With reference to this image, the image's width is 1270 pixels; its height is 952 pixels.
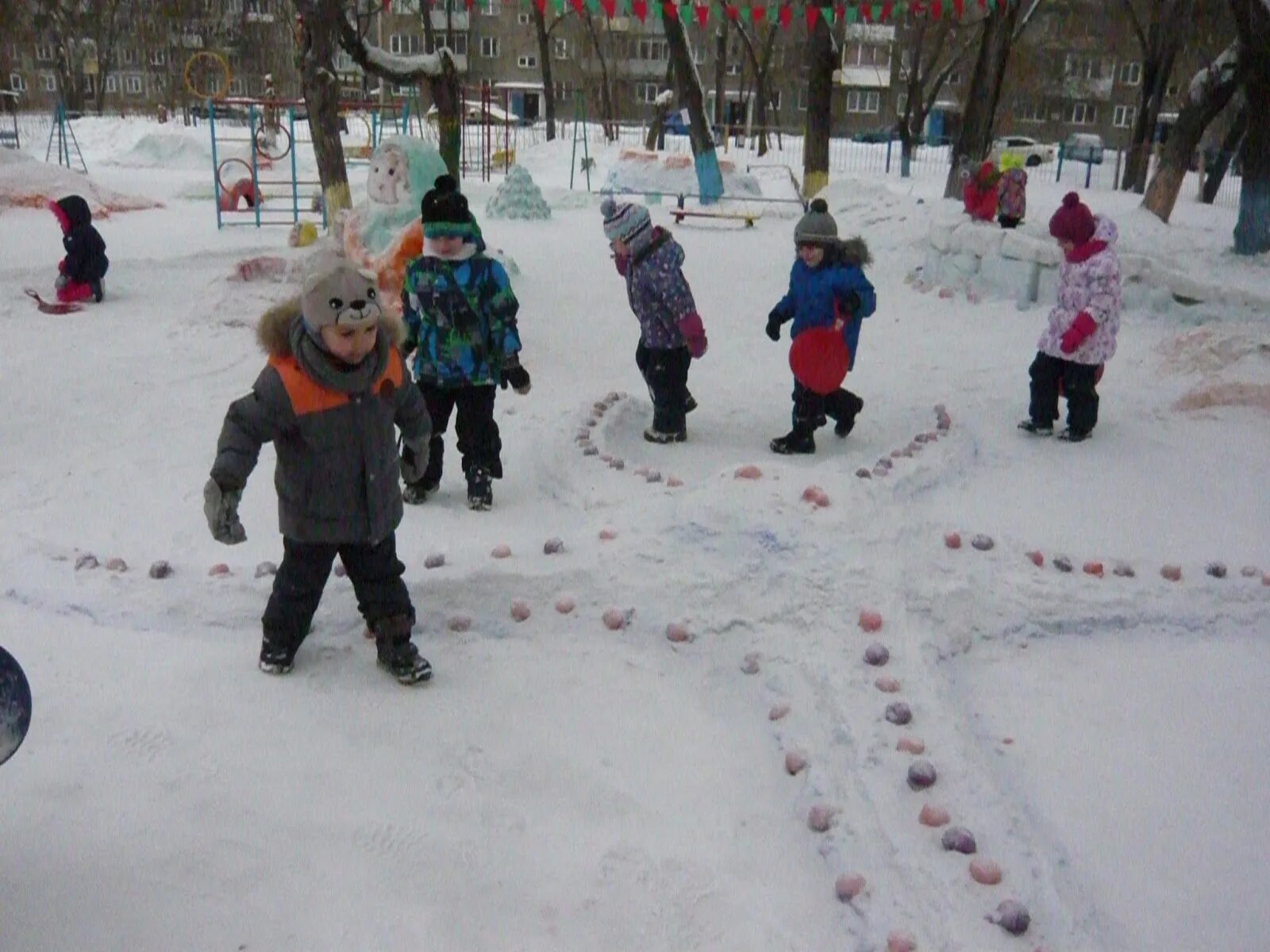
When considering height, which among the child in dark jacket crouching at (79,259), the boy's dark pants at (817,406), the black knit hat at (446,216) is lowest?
the boy's dark pants at (817,406)

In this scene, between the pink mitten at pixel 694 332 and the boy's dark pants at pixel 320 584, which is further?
the pink mitten at pixel 694 332

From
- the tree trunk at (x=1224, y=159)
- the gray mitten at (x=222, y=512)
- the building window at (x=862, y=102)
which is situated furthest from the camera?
the building window at (x=862, y=102)

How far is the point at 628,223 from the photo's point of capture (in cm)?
566

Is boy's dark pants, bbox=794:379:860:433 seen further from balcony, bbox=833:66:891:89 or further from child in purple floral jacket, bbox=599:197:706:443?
balcony, bbox=833:66:891:89

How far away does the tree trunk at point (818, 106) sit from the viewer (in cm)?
1510

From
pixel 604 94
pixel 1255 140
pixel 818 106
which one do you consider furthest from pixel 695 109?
pixel 604 94

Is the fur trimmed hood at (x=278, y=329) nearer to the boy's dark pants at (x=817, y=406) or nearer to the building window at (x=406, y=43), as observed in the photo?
the boy's dark pants at (x=817, y=406)

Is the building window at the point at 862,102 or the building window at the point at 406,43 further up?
the building window at the point at 406,43

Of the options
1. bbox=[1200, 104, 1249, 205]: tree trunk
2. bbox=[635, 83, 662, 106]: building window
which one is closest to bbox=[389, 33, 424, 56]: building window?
bbox=[635, 83, 662, 106]: building window

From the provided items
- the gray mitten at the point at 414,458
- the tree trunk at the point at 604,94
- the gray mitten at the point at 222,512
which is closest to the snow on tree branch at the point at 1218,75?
the gray mitten at the point at 414,458

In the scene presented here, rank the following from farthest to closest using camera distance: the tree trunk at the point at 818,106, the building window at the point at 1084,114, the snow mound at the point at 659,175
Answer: the building window at the point at 1084,114 → the snow mound at the point at 659,175 → the tree trunk at the point at 818,106

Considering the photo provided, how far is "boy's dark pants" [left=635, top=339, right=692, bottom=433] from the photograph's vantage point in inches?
234

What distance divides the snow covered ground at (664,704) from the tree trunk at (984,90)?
10.3m

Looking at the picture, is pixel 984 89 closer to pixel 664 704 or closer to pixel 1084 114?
pixel 664 704
